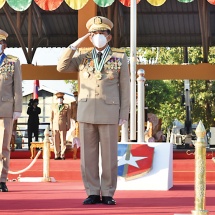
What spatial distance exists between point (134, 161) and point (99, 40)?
10.8ft

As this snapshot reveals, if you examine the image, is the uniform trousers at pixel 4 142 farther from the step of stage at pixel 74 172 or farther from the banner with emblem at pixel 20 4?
the banner with emblem at pixel 20 4

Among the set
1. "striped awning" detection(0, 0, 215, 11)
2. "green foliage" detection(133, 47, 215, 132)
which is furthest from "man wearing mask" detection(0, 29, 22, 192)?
"green foliage" detection(133, 47, 215, 132)

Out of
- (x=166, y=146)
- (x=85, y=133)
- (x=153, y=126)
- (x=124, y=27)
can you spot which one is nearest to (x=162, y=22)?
(x=124, y=27)

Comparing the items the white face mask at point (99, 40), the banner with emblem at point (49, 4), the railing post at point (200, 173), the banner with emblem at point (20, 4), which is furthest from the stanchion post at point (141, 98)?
the banner with emblem at point (49, 4)

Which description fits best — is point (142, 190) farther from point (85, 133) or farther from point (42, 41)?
point (42, 41)

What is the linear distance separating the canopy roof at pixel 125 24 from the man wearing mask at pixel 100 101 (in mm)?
16738

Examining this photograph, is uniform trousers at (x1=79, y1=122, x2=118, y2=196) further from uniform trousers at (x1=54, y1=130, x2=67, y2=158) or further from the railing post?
uniform trousers at (x1=54, y1=130, x2=67, y2=158)

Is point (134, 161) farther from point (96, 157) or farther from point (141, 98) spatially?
point (96, 157)

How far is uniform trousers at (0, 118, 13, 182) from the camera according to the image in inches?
395

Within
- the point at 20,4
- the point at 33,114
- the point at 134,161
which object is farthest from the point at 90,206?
the point at 33,114

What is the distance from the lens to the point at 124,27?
27.9 m

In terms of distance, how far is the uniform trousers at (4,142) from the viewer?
10023 mm

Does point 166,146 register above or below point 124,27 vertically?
below

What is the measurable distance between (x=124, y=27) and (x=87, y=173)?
19579 millimetres
